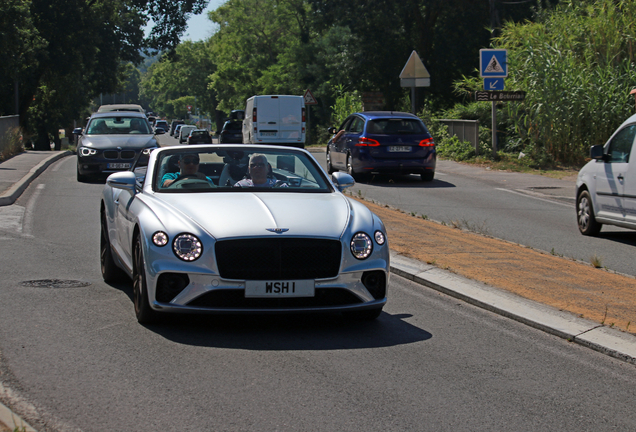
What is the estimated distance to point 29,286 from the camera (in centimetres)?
779

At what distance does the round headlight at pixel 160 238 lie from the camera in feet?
19.6

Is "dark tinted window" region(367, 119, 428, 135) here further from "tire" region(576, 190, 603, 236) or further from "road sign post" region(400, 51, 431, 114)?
"tire" region(576, 190, 603, 236)

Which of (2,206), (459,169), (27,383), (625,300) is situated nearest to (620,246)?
(625,300)

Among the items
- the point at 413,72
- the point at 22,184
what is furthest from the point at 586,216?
the point at 413,72

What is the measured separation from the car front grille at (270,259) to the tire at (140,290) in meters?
0.69

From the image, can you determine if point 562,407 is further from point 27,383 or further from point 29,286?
point 29,286

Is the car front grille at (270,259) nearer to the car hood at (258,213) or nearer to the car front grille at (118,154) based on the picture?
the car hood at (258,213)

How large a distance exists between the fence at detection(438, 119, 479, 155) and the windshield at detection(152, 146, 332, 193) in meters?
19.8

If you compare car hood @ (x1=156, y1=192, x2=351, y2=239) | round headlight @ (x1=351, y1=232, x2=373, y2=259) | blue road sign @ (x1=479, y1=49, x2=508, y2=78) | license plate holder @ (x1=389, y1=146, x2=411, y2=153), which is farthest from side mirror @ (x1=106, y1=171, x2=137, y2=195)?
blue road sign @ (x1=479, y1=49, x2=508, y2=78)

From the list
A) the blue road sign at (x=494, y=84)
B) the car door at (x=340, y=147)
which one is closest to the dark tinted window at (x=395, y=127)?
the car door at (x=340, y=147)

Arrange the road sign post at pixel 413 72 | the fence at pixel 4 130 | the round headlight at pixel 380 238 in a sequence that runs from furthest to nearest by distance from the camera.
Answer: the fence at pixel 4 130 < the road sign post at pixel 413 72 < the round headlight at pixel 380 238

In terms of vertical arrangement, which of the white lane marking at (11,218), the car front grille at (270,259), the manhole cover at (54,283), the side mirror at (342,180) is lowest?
the manhole cover at (54,283)

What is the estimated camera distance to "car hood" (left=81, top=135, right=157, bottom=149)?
19.8m

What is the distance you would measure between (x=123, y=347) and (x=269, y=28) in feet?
223
